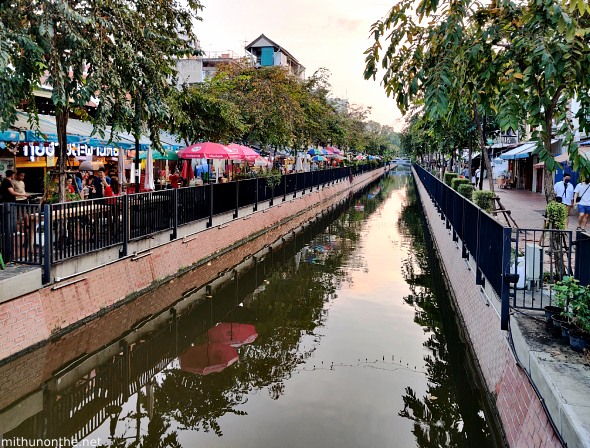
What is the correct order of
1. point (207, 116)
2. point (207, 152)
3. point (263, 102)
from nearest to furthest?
point (207, 152) < point (207, 116) < point (263, 102)

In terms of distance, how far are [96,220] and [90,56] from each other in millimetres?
3024

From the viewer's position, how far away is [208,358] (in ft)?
28.3

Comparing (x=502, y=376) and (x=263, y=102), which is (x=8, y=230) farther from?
(x=263, y=102)

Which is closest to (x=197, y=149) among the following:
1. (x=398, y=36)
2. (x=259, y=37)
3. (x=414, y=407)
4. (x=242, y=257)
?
(x=242, y=257)

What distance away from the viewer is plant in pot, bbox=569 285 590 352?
5105mm

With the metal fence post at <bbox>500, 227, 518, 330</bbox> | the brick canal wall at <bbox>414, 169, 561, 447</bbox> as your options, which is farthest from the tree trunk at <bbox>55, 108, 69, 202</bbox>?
the metal fence post at <bbox>500, 227, 518, 330</bbox>

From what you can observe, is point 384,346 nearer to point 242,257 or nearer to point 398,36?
point 398,36

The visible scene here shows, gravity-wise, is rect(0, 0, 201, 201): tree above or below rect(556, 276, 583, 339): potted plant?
above

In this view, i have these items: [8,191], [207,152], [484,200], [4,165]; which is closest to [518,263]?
[484,200]

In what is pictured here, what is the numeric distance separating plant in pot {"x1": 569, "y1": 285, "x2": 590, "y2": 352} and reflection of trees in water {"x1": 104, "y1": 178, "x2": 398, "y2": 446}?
3779 millimetres

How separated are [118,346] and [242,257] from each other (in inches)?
321

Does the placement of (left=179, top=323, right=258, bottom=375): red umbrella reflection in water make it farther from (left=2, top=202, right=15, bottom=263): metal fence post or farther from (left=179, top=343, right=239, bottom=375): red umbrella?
(left=2, top=202, right=15, bottom=263): metal fence post

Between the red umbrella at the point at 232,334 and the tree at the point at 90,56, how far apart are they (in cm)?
426

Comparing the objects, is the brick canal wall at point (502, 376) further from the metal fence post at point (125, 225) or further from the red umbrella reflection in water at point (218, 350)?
the metal fence post at point (125, 225)
